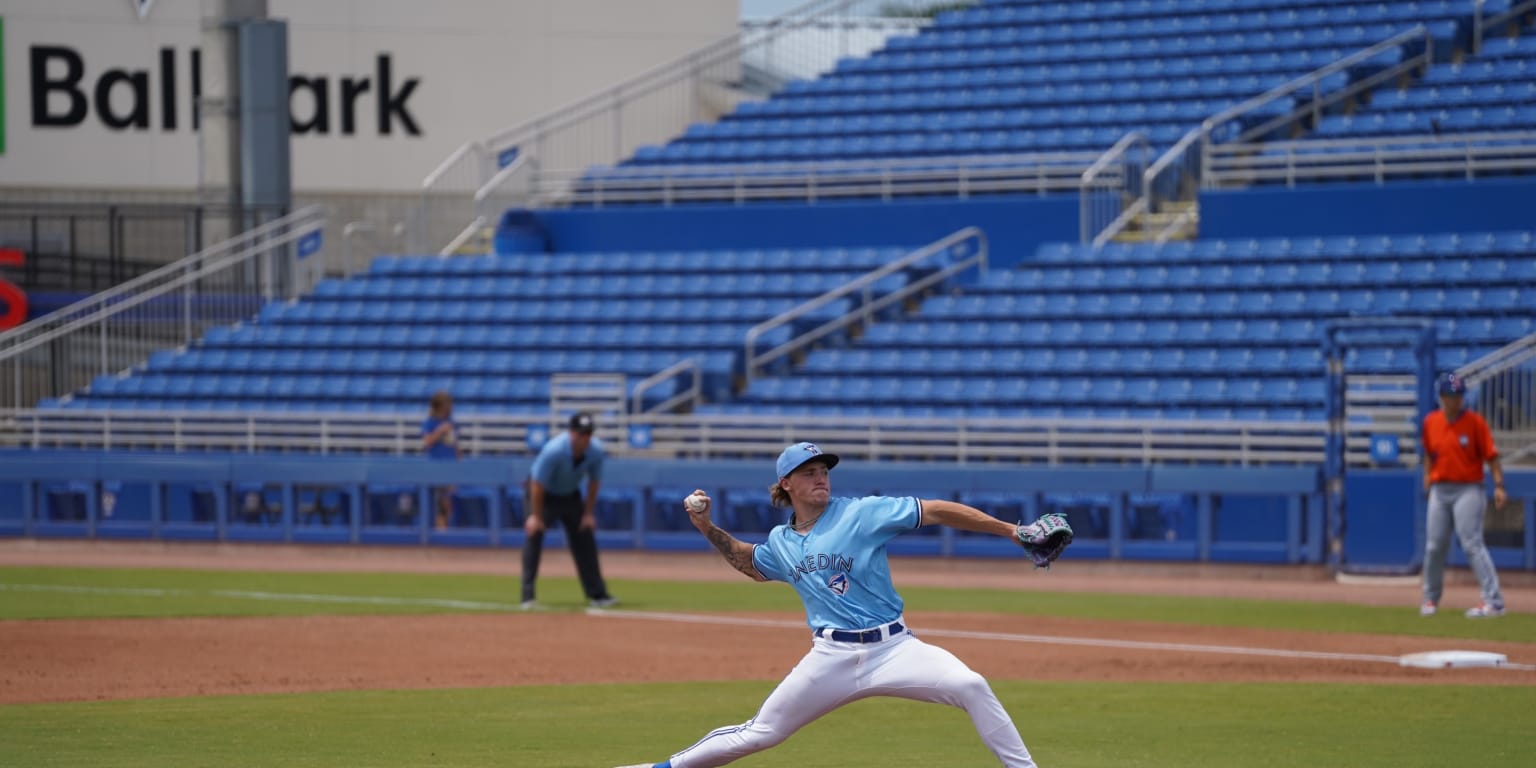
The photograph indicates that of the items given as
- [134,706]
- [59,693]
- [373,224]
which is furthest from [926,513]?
[373,224]

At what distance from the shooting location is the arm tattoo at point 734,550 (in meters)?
8.21

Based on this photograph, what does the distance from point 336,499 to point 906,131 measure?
465 inches

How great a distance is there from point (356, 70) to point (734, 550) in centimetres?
3010

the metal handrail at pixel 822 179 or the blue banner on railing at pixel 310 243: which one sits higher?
the metal handrail at pixel 822 179

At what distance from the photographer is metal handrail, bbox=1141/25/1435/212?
2852cm

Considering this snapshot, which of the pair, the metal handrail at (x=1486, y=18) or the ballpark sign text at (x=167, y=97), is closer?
the metal handrail at (x=1486, y=18)

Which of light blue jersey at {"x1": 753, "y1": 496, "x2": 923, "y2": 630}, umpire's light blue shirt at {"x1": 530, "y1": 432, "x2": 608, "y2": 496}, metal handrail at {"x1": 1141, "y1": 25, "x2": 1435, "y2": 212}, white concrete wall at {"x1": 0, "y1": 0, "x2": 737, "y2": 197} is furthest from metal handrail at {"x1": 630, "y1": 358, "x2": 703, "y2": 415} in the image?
light blue jersey at {"x1": 753, "y1": 496, "x2": 923, "y2": 630}

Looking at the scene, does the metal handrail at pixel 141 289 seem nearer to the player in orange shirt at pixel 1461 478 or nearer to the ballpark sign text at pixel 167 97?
the ballpark sign text at pixel 167 97

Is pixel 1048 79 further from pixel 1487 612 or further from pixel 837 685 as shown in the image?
pixel 837 685

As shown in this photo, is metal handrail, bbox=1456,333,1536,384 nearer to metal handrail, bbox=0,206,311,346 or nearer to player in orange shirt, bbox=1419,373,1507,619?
player in orange shirt, bbox=1419,373,1507,619

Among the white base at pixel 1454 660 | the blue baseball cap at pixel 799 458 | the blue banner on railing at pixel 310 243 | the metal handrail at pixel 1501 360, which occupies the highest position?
the blue banner on railing at pixel 310 243

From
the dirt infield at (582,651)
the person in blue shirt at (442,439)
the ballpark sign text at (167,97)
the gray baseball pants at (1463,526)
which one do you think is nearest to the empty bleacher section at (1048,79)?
the ballpark sign text at (167,97)

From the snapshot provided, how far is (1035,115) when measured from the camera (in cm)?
3161

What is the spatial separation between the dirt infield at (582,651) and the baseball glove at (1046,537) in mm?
6378
